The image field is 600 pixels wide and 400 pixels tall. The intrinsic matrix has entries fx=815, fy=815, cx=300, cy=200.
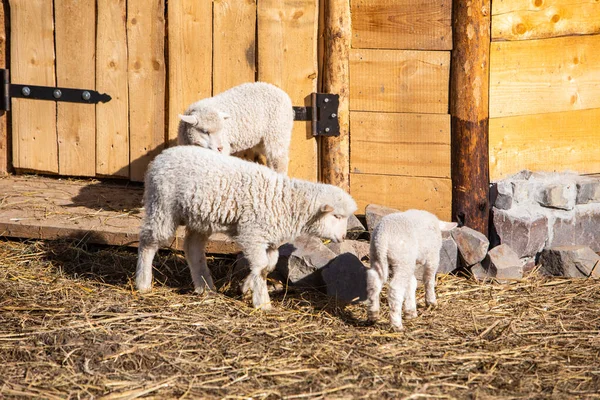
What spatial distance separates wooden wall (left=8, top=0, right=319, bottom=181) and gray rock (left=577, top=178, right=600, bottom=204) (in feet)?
7.93

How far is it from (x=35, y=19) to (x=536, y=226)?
5.32 metres

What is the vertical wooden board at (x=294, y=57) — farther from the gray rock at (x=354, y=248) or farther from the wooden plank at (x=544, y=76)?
the wooden plank at (x=544, y=76)

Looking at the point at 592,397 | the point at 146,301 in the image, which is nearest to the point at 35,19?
the point at 146,301

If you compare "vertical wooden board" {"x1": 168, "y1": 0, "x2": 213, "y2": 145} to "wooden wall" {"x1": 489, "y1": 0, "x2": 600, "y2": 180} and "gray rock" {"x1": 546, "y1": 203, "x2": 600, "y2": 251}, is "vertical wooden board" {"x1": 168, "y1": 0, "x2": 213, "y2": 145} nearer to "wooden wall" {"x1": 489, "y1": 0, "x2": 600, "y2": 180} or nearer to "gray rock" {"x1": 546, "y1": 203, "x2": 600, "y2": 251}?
"wooden wall" {"x1": 489, "y1": 0, "x2": 600, "y2": 180}

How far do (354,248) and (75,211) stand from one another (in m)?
2.66

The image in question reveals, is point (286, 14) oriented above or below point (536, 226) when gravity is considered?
above

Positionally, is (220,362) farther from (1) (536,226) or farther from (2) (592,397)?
(1) (536,226)

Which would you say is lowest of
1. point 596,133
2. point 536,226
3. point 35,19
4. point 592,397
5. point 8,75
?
point 592,397

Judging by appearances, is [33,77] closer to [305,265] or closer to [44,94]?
[44,94]

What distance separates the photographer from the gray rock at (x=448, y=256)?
689 centimetres

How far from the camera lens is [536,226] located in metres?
7.12

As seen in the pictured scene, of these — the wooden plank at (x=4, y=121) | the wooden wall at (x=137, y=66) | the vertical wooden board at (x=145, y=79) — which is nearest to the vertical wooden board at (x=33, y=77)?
the wooden wall at (x=137, y=66)

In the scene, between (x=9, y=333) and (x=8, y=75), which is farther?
(x=8, y=75)

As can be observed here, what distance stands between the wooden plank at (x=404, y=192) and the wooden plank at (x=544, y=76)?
83 cm
